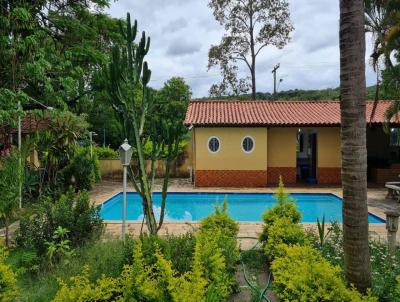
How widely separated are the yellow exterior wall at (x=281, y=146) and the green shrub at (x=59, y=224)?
42.7 ft

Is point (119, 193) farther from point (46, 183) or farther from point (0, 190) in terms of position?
point (0, 190)

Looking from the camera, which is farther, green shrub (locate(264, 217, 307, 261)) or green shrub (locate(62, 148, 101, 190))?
green shrub (locate(62, 148, 101, 190))

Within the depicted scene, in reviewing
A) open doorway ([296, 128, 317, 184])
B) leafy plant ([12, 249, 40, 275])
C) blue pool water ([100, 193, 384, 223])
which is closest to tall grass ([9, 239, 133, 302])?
leafy plant ([12, 249, 40, 275])

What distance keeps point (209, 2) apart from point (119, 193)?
2102 centimetres

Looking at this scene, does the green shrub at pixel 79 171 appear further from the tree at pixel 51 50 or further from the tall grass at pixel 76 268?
the tall grass at pixel 76 268

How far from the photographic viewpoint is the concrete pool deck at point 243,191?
980 cm

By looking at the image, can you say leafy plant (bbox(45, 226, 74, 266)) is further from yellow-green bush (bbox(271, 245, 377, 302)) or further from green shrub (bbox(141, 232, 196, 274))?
yellow-green bush (bbox(271, 245, 377, 302))

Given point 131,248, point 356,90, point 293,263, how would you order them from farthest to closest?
point 131,248, point 293,263, point 356,90

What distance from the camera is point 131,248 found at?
5527 mm

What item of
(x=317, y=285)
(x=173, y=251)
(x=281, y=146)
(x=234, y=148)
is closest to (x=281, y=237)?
(x=173, y=251)

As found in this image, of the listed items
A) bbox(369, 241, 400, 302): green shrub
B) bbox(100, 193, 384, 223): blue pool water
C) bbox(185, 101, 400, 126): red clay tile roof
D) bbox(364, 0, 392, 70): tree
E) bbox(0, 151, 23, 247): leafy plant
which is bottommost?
bbox(100, 193, 384, 223): blue pool water

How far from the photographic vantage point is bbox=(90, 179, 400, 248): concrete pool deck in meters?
9.80

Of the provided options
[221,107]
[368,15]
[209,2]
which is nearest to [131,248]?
[368,15]

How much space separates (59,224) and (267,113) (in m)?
14.9
